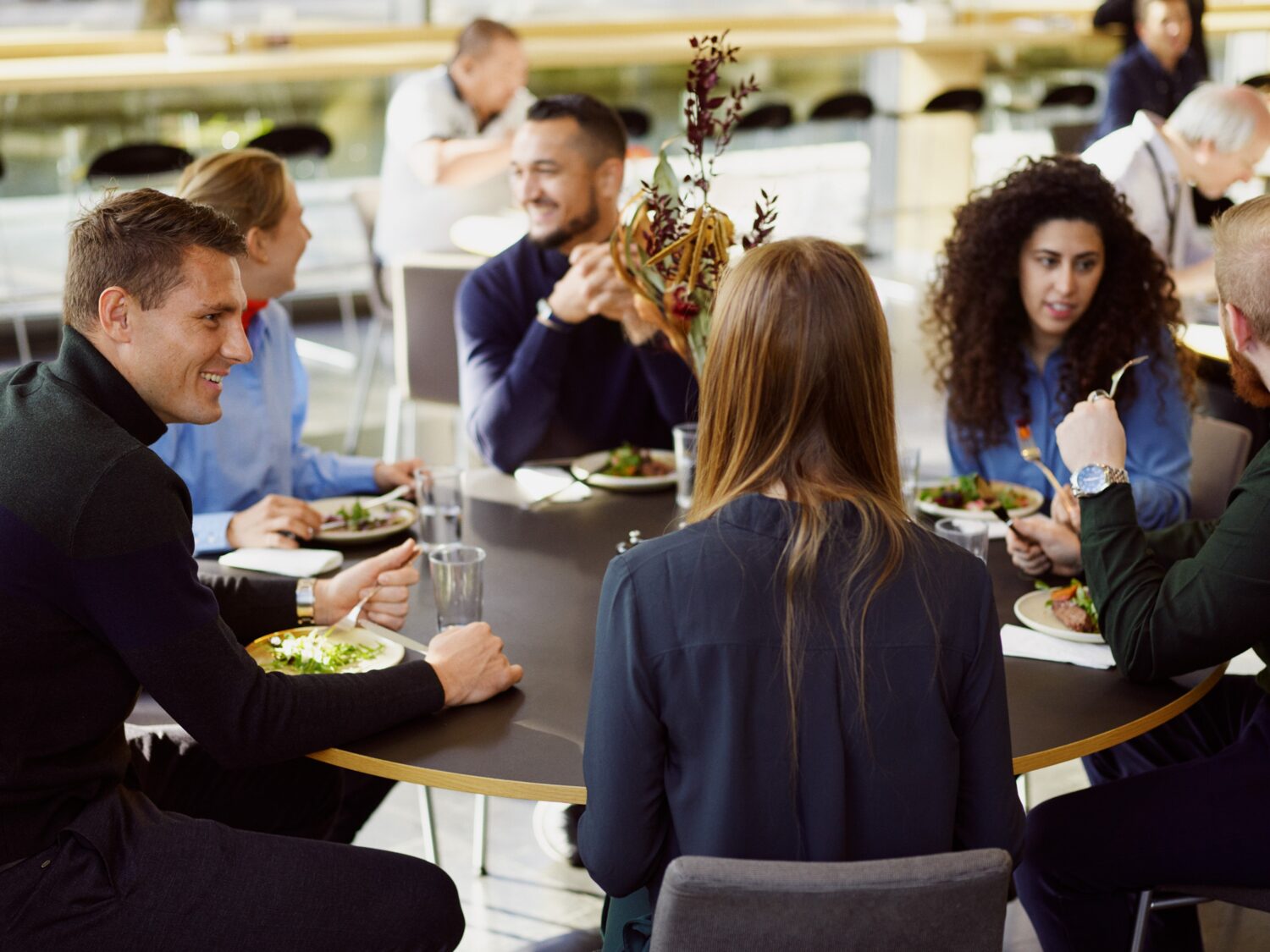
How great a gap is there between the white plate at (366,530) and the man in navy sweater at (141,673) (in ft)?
1.84

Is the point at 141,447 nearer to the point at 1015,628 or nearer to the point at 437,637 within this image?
the point at 437,637

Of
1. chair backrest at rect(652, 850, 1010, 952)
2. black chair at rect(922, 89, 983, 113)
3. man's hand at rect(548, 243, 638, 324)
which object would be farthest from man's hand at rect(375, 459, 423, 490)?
black chair at rect(922, 89, 983, 113)

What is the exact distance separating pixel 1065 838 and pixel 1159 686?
252mm

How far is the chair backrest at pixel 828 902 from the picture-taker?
4.01 feet

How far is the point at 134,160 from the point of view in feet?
17.9

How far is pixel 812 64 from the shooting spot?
26.7ft

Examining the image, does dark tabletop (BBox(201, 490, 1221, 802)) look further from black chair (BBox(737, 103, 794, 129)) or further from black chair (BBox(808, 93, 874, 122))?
black chair (BBox(808, 93, 874, 122))

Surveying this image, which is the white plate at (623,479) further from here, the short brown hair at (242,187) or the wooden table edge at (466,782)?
the wooden table edge at (466,782)

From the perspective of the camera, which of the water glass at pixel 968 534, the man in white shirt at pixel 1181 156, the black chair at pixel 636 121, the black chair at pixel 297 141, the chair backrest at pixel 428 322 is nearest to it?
the water glass at pixel 968 534

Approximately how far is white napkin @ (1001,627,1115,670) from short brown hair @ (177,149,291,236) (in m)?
1.49

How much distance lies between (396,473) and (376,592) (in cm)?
69

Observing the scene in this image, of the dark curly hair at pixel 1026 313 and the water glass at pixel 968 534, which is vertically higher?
the dark curly hair at pixel 1026 313

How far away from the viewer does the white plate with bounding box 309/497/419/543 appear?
92.2 inches

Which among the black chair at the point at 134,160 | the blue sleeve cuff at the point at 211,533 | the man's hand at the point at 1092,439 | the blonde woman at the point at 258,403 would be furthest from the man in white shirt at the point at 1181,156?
the black chair at the point at 134,160
